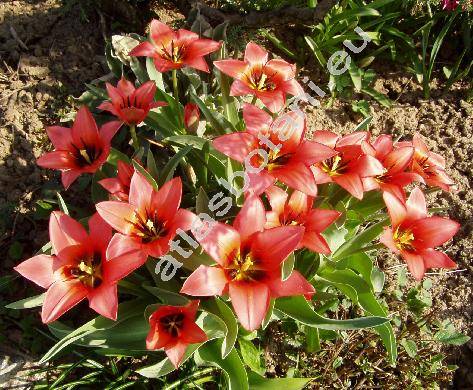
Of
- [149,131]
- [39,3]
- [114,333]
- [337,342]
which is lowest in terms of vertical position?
[337,342]

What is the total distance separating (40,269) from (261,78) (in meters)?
0.96

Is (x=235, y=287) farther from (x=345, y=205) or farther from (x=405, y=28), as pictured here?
(x=405, y=28)

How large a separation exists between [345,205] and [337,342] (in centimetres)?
75

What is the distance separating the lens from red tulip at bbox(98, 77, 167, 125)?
5.37ft

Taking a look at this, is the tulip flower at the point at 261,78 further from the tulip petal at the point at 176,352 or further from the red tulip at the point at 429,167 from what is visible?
the tulip petal at the point at 176,352

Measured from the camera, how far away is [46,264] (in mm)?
1382

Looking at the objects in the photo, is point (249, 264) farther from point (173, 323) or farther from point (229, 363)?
point (229, 363)

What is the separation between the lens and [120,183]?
1564 mm

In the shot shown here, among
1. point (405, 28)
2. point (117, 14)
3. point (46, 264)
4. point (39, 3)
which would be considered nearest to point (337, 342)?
point (46, 264)

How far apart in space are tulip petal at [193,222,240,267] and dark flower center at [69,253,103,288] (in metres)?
0.33

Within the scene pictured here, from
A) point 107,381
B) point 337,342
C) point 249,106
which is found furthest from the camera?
point 337,342

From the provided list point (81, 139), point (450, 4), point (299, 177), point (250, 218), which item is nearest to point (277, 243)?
point (250, 218)

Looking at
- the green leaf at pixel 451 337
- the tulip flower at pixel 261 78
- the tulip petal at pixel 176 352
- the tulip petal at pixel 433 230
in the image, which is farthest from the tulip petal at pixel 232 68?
the green leaf at pixel 451 337

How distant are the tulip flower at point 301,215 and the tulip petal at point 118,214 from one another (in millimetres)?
391
